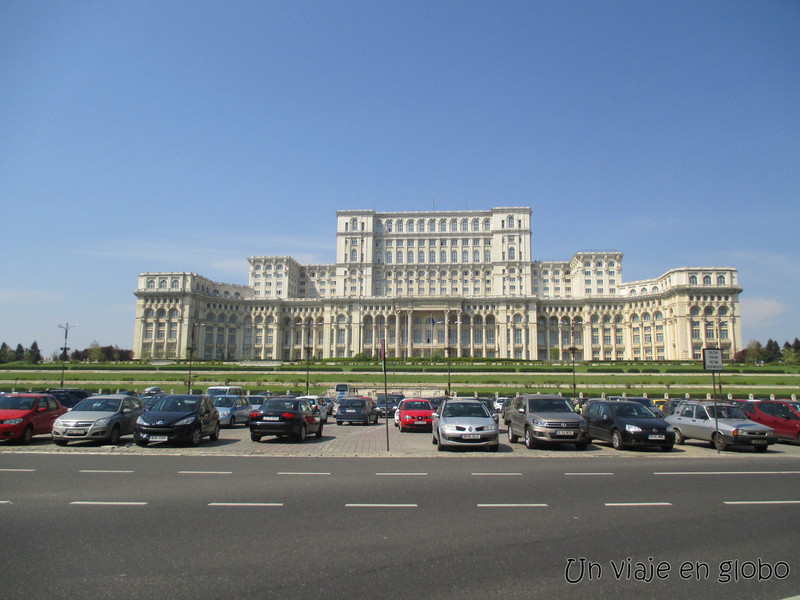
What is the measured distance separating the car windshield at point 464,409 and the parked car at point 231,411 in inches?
512

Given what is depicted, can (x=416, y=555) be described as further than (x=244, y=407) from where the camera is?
No

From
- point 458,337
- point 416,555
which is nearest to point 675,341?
point 458,337

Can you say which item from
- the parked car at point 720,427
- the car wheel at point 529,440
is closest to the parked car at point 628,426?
the parked car at point 720,427

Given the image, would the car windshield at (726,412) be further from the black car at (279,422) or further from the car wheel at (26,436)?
the car wheel at (26,436)

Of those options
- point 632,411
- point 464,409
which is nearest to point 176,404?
point 464,409

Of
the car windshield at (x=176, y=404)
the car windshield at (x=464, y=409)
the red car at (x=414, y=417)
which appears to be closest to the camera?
the car windshield at (x=464, y=409)

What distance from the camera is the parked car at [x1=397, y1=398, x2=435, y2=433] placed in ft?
79.0

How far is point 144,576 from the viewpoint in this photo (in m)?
5.27

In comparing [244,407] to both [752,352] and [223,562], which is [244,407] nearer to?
[223,562]

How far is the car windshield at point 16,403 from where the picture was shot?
17594 millimetres

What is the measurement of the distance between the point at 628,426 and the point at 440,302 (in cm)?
9376

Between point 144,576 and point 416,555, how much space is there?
9.41 ft

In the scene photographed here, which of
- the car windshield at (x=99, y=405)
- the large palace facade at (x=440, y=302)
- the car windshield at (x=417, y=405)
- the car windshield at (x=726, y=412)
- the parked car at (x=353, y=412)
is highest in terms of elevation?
the large palace facade at (x=440, y=302)

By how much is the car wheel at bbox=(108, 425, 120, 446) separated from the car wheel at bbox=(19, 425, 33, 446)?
2.66 m
